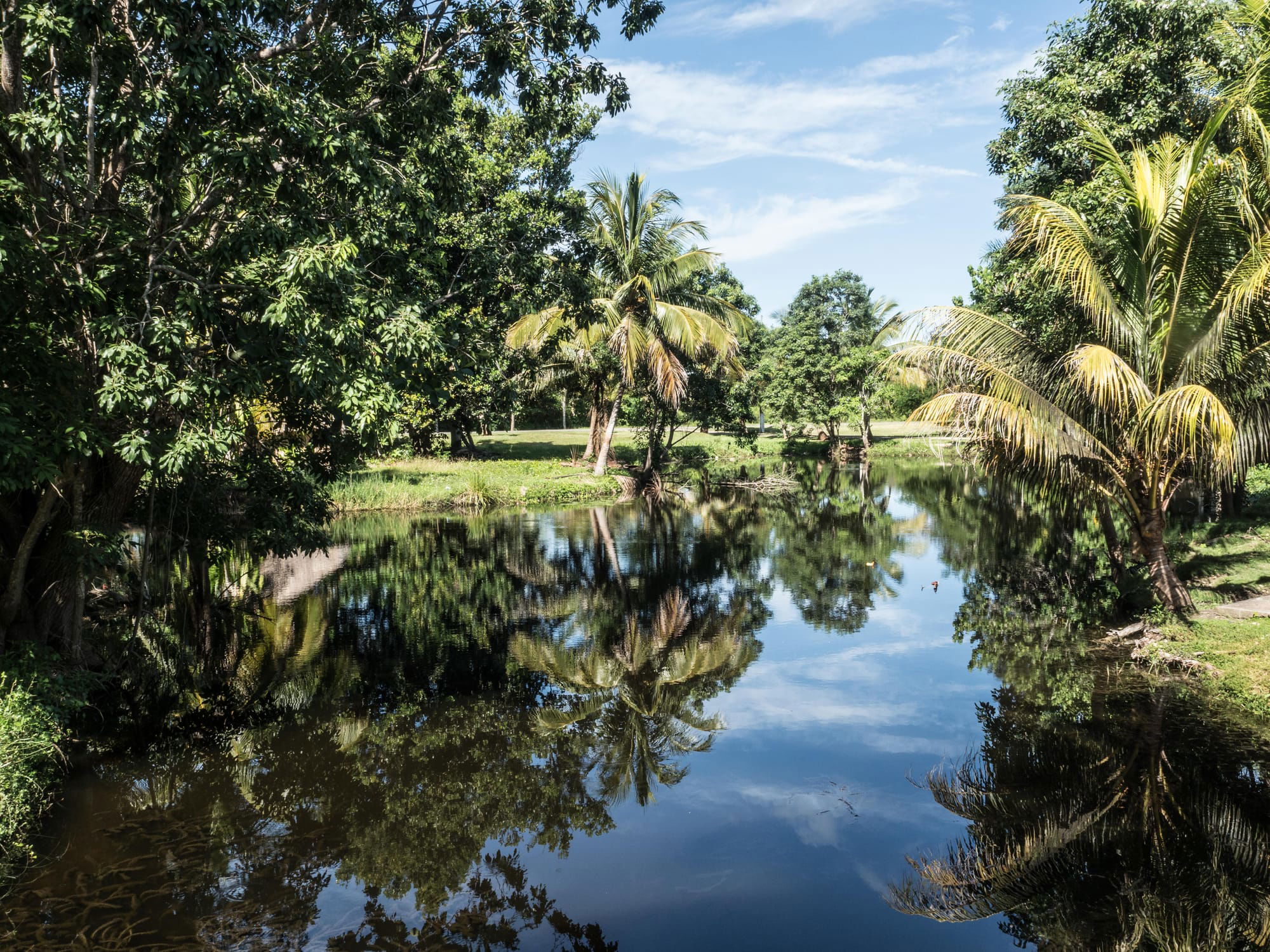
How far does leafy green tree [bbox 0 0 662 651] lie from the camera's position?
6.26m

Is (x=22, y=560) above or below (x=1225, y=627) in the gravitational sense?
above

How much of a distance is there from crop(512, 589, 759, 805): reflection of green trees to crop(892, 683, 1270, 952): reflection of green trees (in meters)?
2.45

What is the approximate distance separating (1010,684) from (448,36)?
10387 millimetres

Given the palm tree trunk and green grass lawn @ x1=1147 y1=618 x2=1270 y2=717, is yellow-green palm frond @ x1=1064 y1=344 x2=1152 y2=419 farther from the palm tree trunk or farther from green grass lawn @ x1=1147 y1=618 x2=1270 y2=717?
the palm tree trunk

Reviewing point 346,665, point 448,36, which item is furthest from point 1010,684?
point 448,36

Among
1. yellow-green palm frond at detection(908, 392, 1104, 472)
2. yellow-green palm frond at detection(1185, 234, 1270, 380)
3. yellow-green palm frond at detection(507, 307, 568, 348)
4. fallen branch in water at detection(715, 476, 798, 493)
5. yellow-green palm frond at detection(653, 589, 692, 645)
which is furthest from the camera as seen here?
fallen branch in water at detection(715, 476, 798, 493)

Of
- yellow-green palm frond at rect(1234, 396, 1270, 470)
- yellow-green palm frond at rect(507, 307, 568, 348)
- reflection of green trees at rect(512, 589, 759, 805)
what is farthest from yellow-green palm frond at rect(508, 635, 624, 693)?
yellow-green palm frond at rect(507, 307, 568, 348)

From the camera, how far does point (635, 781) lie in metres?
7.26

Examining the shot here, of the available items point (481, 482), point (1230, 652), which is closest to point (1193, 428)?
point (1230, 652)

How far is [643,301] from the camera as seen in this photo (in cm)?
2867

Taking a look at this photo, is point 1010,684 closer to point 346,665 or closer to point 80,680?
point 346,665

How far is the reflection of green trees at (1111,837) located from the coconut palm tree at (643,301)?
820 inches

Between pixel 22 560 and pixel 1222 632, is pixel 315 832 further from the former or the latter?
pixel 1222 632

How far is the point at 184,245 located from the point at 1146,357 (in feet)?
35.8
